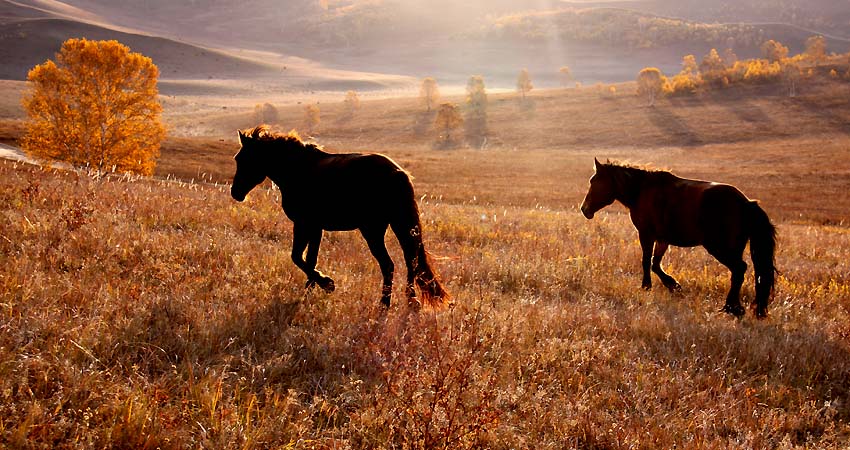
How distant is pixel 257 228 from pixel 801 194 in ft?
151

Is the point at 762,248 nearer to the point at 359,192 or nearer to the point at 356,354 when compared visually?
the point at 359,192

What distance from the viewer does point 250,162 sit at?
22.6ft

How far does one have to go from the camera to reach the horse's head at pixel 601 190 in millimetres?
9789

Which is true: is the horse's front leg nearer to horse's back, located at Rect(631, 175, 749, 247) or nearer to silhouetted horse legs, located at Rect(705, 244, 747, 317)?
horse's back, located at Rect(631, 175, 749, 247)

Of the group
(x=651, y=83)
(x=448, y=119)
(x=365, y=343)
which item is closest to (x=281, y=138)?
(x=365, y=343)

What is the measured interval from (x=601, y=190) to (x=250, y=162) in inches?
264

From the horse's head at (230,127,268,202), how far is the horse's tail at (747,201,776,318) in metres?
7.19

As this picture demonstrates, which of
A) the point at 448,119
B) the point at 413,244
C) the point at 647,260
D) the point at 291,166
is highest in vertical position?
the point at 448,119

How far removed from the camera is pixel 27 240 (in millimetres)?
5934

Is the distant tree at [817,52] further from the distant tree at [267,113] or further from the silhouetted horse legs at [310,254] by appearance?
the silhouetted horse legs at [310,254]

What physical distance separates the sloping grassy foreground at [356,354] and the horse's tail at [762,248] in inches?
18.9

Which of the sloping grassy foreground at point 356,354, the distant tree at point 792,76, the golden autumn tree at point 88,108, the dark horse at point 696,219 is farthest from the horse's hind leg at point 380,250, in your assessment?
the distant tree at point 792,76

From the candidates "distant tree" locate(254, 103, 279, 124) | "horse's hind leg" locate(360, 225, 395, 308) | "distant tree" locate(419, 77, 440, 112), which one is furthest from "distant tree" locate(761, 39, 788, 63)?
"horse's hind leg" locate(360, 225, 395, 308)

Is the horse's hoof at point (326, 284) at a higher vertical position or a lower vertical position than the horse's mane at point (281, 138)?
lower
